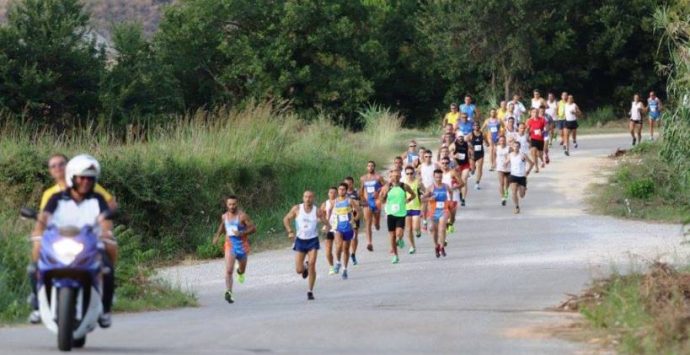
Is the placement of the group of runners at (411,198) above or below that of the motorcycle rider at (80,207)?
below

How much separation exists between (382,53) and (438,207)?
121 ft

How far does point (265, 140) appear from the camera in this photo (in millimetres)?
38906

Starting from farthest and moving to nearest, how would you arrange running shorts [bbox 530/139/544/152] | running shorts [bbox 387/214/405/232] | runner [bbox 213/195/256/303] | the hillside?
the hillside
running shorts [bbox 530/139/544/152]
running shorts [bbox 387/214/405/232]
runner [bbox 213/195/256/303]

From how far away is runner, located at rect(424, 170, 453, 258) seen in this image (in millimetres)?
27247

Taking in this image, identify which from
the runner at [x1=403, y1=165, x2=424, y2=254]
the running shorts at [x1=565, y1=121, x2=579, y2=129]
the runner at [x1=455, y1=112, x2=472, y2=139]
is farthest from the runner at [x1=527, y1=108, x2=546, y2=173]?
the runner at [x1=403, y1=165, x2=424, y2=254]

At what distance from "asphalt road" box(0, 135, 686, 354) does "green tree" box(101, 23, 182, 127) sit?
1615 centimetres

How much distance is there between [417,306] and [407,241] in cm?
1131

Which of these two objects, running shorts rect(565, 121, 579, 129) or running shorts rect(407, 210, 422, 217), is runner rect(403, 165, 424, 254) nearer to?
running shorts rect(407, 210, 422, 217)

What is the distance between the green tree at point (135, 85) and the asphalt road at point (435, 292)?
16.1 meters

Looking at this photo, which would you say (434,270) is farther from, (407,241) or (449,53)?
(449,53)

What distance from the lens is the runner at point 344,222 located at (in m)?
24.7

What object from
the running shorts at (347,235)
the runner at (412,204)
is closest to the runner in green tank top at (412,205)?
the runner at (412,204)

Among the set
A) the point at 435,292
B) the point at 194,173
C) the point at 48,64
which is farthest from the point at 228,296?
the point at 48,64

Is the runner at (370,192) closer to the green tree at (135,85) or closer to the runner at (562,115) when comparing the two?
the runner at (562,115)
